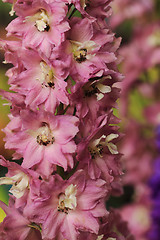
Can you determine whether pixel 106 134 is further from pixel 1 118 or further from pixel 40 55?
pixel 1 118

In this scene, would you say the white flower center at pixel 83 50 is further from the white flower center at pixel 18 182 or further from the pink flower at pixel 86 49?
the white flower center at pixel 18 182

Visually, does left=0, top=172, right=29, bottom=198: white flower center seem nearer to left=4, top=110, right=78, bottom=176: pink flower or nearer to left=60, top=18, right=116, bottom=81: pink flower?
left=4, top=110, right=78, bottom=176: pink flower

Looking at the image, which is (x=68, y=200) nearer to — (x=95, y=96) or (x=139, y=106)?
(x=95, y=96)

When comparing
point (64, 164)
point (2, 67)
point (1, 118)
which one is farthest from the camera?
point (2, 67)

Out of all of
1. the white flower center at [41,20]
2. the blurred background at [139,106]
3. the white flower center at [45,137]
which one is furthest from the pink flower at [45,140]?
the blurred background at [139,106]

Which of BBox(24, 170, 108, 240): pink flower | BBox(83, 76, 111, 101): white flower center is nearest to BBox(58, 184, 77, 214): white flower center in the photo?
BBox(24, 170, 108, 240): pink flower

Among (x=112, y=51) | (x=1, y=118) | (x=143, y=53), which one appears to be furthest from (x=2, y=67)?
(x=112, y=51)
